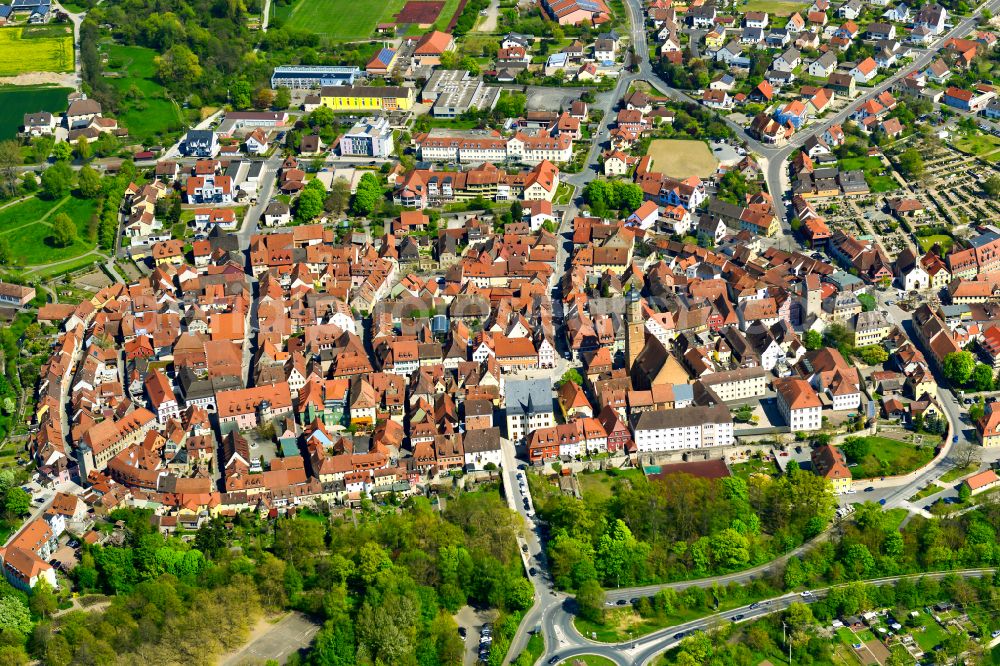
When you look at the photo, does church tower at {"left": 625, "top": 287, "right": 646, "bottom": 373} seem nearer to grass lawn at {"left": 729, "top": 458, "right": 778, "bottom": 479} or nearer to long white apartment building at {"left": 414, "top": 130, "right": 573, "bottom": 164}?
grass lawn at {"left": 729, "top": 458, "right": 778, "bottom": 479}

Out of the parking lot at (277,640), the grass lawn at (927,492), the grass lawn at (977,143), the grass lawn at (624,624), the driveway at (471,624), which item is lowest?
the parking lot at (277,640)

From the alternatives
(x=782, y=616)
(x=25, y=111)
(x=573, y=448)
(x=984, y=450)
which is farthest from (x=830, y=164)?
(x=25, y=111)

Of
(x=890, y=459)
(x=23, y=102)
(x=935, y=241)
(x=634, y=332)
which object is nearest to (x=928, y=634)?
(x=890, y=459)

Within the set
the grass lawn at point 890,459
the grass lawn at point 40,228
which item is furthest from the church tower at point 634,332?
the grass lawn at point 40,228

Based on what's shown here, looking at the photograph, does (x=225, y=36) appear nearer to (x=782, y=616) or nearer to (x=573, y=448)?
(x=573, y=448)

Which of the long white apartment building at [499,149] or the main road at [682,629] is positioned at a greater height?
the long white apartment building at [499,149]

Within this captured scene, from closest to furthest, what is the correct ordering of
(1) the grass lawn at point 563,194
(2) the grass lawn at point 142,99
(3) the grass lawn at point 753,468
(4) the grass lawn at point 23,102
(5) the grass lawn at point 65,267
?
(3) the grass lawn at point 753,468, (5) the grass lawn at point 65,267, (1) the grass lawn at point 563,194, (2) the grass lawn at point 142,99, (4) the grass lawn at point 23,102

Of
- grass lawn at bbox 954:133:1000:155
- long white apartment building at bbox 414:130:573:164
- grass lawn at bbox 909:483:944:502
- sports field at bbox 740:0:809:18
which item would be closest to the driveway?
grass lawn at bbox 909:483:944:502

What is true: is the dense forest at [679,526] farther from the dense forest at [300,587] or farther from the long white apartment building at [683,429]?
the long white apartment building at [683,429]
